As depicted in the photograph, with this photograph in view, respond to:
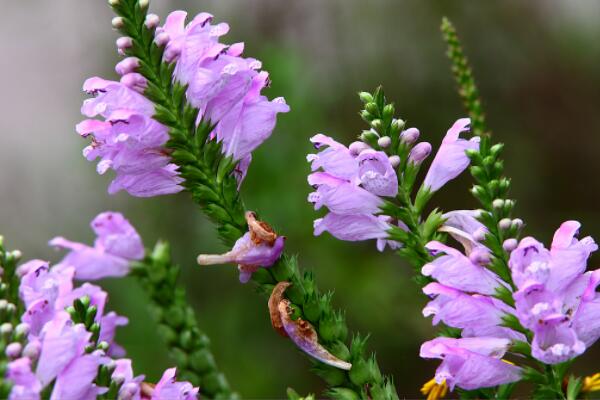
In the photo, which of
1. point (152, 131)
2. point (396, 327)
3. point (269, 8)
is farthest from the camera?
point (269, 8)

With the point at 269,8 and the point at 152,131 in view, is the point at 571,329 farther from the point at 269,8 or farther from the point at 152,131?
the point at 269,8

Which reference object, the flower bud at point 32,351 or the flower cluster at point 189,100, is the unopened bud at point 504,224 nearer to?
the flower cluster at point 189,100

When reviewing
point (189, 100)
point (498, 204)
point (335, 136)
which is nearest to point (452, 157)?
point (498, 204)

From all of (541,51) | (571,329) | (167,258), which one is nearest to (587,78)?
(541,51)

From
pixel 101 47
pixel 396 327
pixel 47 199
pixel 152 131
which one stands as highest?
pixel 152 131

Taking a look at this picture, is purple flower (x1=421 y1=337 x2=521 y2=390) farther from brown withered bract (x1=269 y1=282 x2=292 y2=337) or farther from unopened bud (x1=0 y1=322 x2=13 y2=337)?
unopened bud (x1=0 y1=322 x2=13 y2=337)

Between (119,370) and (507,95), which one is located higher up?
(119,370)

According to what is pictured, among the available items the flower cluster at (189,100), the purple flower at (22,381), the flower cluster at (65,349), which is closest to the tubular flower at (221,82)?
the flower cluster at (189,100)
